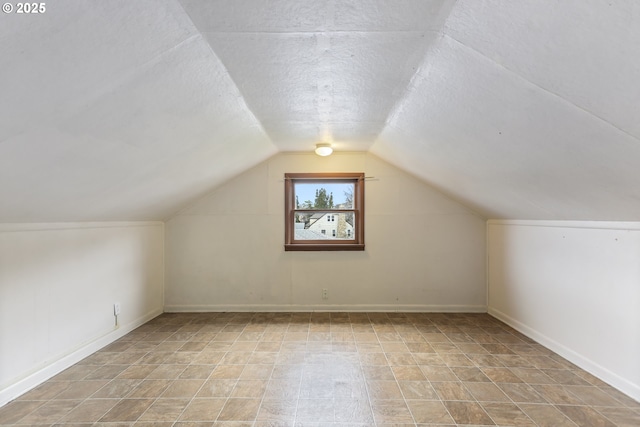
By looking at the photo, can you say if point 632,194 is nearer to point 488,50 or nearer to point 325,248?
point 488,50

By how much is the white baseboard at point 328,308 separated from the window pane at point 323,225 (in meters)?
0.90

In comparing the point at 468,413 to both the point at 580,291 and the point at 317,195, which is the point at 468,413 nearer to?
the point at 580,291

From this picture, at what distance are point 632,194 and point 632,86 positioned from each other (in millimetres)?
1011

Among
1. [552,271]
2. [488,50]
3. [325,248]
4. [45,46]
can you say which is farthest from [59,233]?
[552,271]

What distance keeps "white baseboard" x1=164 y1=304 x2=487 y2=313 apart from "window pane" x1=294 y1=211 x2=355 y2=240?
901 millimetres

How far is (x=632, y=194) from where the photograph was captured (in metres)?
1.76

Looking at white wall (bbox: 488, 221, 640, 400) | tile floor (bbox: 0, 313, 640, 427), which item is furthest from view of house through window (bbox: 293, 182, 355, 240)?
white wall (bbox: 488, 221, 640, 400)

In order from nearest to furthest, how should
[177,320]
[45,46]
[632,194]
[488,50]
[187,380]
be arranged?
[45,46]
[488,50]
[632,194]
[187,380]
[177,320]

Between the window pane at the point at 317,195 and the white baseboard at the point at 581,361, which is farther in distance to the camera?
the window pane at the point at 317,195

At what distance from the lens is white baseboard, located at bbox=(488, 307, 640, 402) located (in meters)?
2.14

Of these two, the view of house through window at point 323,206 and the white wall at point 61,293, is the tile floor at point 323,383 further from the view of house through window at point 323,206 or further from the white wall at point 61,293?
the view of house through window at point 323,206

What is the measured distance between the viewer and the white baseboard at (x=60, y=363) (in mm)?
2092

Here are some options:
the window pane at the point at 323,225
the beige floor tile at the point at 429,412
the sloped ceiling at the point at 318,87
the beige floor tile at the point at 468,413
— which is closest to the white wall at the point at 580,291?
the sloped ceiling at the point at 318,87

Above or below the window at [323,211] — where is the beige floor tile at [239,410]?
below
